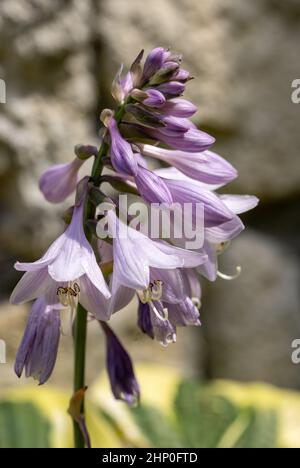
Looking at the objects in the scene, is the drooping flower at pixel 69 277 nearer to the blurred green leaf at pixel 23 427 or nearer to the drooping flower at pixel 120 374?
the drooping flower at pixel 120 374

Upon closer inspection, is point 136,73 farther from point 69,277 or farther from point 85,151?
point 69,277

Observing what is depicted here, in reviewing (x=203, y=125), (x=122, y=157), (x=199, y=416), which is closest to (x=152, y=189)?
(x=122, y=157)

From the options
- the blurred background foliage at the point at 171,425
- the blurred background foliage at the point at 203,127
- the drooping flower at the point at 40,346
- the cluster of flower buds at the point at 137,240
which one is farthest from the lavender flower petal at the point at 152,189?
the blurred background foliage at the point at 203,127

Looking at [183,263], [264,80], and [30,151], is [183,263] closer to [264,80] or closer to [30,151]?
[30,151]

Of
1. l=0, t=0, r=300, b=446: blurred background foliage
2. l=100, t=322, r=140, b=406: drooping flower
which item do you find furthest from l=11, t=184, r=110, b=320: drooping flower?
l=0, t=0, r=300, b=446: blurred background foliage

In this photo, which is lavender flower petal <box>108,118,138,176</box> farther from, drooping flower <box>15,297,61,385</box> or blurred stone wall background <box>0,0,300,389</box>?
blurred stone wall background <box>0,0,300,389</box>
